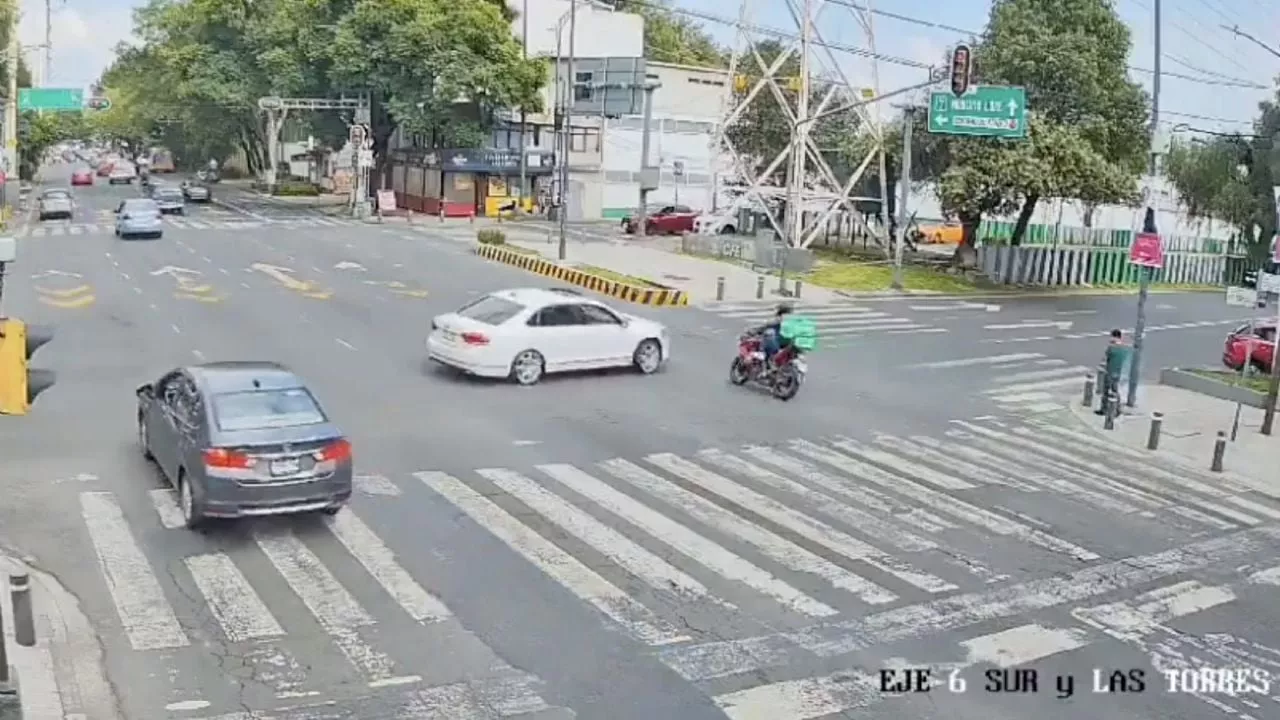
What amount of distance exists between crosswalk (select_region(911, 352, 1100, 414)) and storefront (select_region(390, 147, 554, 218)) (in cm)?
4298

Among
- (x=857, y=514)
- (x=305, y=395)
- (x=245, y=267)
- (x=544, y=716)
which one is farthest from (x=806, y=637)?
(x=245, y=267)

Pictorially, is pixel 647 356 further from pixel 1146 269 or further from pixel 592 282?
pixel 592 282

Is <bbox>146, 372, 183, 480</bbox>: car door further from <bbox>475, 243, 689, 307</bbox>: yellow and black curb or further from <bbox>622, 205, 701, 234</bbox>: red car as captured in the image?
<bbox>622, 205, 701, 234</bbox>: red car

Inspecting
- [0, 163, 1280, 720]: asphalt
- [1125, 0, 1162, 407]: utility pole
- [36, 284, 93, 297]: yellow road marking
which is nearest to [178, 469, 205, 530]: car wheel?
[0, 163, 1280, 720]: asphalt

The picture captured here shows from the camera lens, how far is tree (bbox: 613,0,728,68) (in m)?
105

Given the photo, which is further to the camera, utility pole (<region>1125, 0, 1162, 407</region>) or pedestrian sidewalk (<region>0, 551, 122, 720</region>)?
utility pole (<region>1125, 0, 1162, 407</region>)

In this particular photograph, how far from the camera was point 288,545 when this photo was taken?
13078 mm

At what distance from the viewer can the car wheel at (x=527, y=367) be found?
72.9 feet

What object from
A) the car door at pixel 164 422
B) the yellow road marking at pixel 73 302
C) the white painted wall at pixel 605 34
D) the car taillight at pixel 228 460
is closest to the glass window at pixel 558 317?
the car door at pixel 164 422

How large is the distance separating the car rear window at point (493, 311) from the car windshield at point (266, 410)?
8.28m

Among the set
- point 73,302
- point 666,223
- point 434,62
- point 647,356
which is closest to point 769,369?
point 647,356

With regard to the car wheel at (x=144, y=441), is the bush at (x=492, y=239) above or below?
above

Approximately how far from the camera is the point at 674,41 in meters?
110

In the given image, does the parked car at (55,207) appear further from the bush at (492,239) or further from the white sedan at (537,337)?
the white sedan at (537,337)
